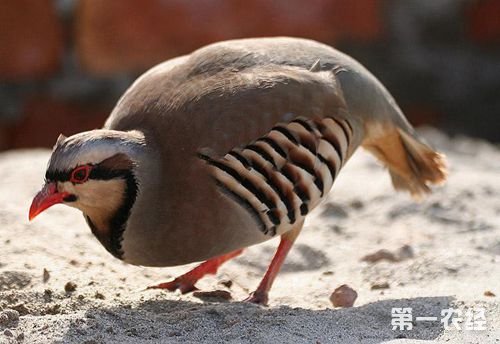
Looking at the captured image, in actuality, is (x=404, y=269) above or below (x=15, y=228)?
below

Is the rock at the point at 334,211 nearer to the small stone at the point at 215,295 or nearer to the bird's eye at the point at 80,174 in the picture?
the small stone at the point at 215,295

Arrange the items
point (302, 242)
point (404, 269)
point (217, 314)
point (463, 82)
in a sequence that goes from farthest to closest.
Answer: point (463, 82), point (302, 242), point (404, 269), point (217, 314)

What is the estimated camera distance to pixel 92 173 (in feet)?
10.2

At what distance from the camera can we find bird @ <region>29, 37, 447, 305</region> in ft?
10.4

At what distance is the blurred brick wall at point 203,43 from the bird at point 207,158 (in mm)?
2557

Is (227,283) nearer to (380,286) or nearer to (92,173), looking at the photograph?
(380,286)

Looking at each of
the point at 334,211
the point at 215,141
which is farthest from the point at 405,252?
the point at 215,141

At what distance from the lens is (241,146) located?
3.28 meters

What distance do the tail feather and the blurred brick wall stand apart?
2.25 meters

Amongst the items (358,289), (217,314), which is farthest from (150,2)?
(217,314)

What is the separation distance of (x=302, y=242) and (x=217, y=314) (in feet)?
3.69

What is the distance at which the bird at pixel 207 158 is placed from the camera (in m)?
3.16

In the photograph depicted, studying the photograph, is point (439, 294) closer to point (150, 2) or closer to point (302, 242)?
point (302, 242)

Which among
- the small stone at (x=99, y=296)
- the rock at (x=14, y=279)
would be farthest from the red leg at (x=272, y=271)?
the rock at (x=14, y=279)
